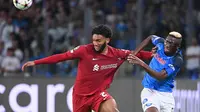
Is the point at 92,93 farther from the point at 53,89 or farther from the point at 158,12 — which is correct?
the point at 158,12

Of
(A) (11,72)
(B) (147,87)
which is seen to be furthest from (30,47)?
(B) (147,87)

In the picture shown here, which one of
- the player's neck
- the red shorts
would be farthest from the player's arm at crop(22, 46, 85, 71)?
the red shorts

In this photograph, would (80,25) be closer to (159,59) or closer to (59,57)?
(159,59)

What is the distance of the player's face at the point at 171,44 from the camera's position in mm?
9734

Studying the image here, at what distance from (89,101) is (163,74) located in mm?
1249

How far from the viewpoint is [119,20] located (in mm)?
16688

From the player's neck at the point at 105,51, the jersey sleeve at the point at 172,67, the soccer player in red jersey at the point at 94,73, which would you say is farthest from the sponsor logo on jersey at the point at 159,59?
the player's neck at the point at 105,51

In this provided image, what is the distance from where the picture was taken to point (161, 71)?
9.79 metres

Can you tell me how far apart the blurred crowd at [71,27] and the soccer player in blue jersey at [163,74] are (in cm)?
492

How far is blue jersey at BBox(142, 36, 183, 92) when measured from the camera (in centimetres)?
994

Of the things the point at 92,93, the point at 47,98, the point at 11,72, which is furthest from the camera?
the point at 11,72

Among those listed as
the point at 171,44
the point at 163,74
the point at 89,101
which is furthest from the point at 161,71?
the point at 89,101

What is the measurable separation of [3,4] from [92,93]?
7.53 meters

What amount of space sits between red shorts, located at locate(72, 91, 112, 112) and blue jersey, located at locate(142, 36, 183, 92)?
2.57ft
